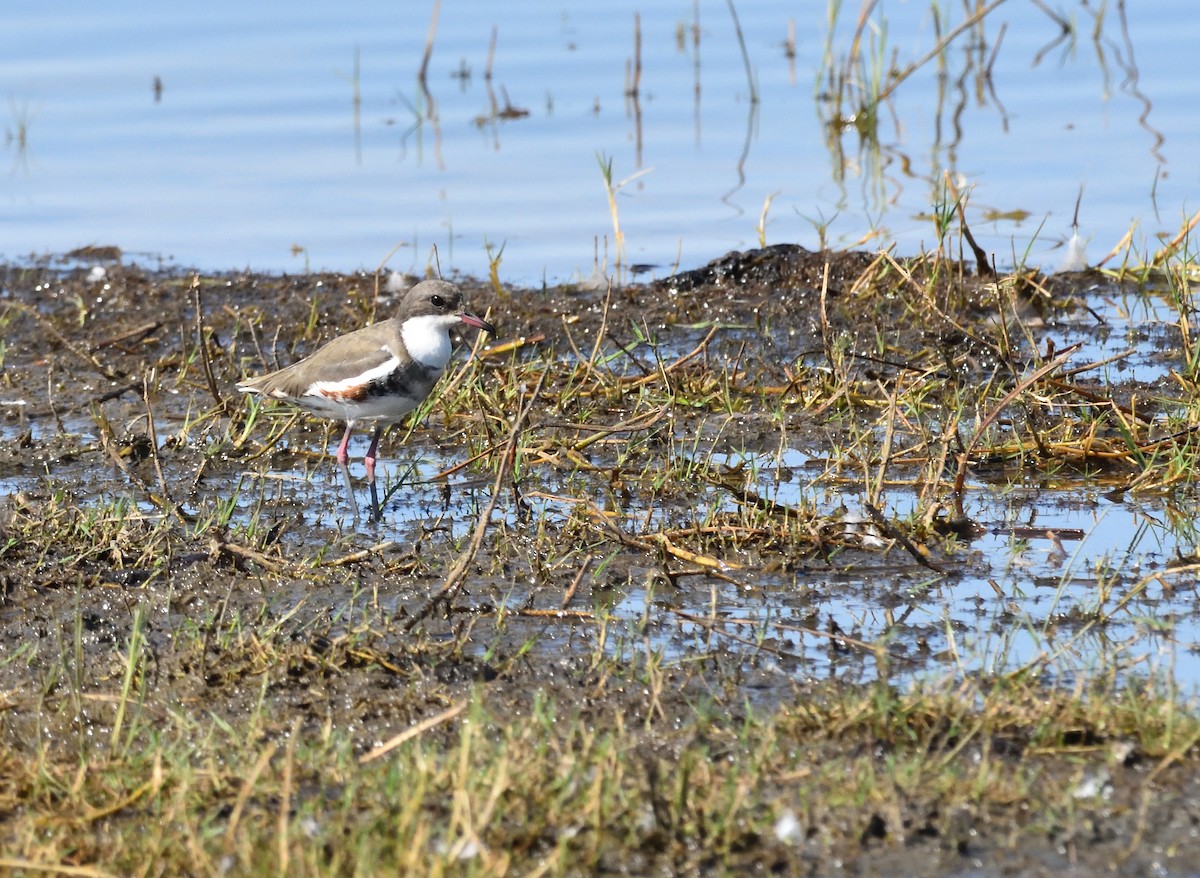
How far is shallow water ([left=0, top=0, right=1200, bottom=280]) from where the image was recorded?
1206 centimetres

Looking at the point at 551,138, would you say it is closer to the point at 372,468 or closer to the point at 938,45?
the point at 938,45

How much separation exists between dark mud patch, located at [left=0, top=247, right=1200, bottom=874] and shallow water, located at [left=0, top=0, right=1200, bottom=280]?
200 centimetres

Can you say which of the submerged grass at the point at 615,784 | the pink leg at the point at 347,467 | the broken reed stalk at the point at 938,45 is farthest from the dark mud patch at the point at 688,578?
the broken reed stalk at the point at 938,45

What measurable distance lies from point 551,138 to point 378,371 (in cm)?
795

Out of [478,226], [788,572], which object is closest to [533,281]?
[478,226]

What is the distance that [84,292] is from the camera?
10547 millimetres

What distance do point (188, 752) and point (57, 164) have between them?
441 inches

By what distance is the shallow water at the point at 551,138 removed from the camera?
12.1 meters

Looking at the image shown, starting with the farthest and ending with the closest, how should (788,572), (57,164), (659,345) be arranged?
1. (57,164)
2. (659,345)
3. (788,572)

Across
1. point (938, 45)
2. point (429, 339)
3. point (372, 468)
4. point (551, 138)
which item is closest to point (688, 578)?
point (372, 468)

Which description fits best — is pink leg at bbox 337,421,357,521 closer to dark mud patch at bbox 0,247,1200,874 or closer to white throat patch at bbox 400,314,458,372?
dark mud patch at bbox 0,247,1200,874

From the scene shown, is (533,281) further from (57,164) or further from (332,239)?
(57,164)

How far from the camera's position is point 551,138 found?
1468cm

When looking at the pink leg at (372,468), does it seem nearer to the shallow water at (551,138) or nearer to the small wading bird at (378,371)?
the small wading bird at (378,371)
